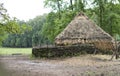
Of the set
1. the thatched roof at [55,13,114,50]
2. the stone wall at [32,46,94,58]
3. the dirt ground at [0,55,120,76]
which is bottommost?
the dirt ground at [0,55,120,76]

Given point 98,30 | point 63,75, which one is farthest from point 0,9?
point 98,30

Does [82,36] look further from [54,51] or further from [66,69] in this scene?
[66,69]

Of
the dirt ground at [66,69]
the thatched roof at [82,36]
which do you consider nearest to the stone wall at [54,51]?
the thatched roof at [82,36]

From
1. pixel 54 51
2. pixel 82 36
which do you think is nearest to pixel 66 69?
pixel 54 51

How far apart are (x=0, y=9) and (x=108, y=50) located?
51.4ft

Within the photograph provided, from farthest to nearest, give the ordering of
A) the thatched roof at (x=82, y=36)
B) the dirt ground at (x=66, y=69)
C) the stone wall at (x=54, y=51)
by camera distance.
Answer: the thatched roof at (x=82, y=36) → the stone wall at (x=54, y=51) → the dirt ground at (x=66, y=69)

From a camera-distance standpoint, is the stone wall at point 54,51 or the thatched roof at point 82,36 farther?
the thatched roof at point 82,36

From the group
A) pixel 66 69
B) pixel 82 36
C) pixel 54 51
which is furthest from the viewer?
pixel 82 36

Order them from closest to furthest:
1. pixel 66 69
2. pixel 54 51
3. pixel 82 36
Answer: pixel 66 69
pixel 54 51
pixel 82 36

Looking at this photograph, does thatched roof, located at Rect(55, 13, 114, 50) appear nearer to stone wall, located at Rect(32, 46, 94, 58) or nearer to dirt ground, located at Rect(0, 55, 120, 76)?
stone wall, located at Rect(32, 46, 94, 58)

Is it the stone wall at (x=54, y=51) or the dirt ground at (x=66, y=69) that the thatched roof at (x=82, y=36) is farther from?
the dirt ground at (x=66, y=69)

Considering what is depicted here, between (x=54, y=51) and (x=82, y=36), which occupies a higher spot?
(x=82, y=36)

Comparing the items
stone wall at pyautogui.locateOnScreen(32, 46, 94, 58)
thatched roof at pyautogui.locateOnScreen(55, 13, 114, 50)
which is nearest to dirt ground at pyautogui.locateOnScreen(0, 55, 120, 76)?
stone wall at pyautogui.locateOnScreen(32, 46, 94, 58)

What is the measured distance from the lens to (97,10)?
4712cm
